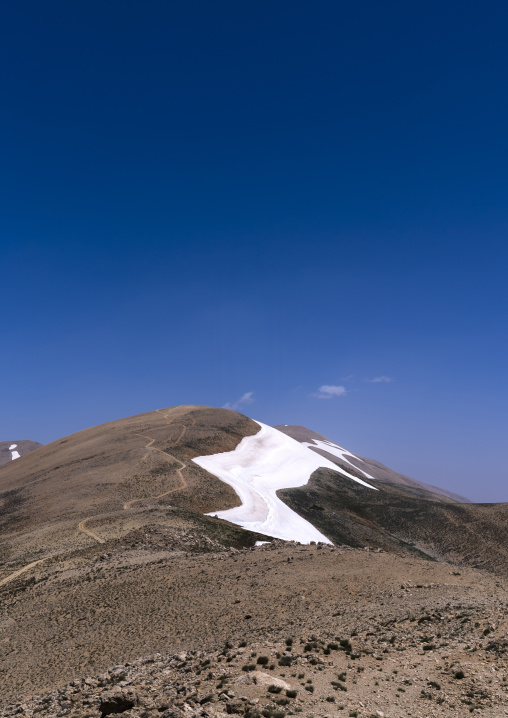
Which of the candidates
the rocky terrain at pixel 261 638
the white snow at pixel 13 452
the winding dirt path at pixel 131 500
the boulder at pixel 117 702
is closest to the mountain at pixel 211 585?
the rocky terrain at pixel 261 638

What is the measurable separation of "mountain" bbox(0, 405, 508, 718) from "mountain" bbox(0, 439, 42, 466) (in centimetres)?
11370

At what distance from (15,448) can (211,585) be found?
15913 centimetres

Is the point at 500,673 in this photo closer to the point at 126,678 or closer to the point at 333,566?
the point at 126,678

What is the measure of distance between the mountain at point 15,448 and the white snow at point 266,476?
110m

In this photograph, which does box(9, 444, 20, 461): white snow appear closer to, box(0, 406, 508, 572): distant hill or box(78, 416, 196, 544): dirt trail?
box(0, 406, 508, 572): distant hill

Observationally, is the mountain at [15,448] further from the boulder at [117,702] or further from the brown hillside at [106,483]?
the boulder at [117,702]

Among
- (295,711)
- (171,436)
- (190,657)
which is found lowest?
(190,657)

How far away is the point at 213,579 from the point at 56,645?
6.84 meters

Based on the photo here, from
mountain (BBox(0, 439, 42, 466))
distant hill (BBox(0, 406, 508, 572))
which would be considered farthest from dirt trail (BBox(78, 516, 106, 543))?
mountain (BBox(0, 439, 42, 466))

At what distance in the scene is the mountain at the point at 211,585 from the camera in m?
11.7

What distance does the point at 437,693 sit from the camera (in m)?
9.19

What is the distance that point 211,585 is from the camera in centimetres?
1980

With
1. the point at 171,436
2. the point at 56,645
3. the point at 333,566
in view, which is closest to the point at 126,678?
the point at 56,645

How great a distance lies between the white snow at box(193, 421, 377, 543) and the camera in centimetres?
3672
